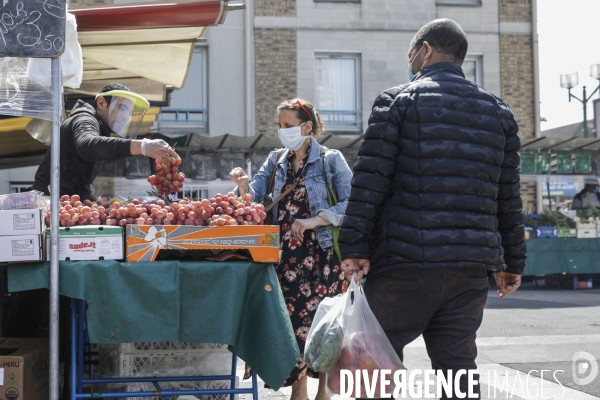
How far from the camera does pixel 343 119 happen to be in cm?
1859

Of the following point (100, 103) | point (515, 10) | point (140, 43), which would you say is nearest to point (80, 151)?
point (100, 103)

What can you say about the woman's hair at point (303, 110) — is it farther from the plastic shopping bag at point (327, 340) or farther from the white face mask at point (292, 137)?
the plastic shopping bag at point (327, 340)

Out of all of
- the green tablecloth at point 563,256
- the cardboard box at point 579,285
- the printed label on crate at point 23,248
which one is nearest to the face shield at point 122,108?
the printed label on crate at point 23,248

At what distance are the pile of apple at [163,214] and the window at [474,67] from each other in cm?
1616

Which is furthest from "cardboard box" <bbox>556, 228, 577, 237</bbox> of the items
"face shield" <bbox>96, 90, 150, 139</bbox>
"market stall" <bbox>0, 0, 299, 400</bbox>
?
"market stall" <bbox>0, 0, 299, 400</bbox>

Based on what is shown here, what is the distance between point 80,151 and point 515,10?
56.2 ft

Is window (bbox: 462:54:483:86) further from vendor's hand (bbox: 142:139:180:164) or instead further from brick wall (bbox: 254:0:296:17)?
vendor's hand (bbox: 142:139:180:164)

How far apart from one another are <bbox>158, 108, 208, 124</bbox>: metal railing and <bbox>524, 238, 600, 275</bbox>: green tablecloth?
7.81 metres

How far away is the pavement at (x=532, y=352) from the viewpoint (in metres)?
5.68

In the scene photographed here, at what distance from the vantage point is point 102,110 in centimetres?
476

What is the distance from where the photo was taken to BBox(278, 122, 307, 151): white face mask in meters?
5.03

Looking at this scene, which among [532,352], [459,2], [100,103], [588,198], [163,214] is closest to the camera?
[163,214]

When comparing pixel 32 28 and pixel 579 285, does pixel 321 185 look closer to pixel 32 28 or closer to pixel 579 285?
pixel 32 28

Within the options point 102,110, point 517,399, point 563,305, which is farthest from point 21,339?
point 563,305
